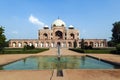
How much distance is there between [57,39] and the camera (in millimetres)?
84688

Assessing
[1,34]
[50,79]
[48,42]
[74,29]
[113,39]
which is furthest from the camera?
[74,29]

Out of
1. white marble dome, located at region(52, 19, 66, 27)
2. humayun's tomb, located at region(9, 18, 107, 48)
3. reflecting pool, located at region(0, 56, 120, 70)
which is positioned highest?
white marble dome, located at region(52, 19, 66, 27)

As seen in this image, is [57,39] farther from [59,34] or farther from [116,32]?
[116,32]

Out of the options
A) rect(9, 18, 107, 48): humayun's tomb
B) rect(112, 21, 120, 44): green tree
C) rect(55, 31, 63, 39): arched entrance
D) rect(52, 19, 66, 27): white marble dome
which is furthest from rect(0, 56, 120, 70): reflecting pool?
rect(55, 31, 63, 39): arched entrance

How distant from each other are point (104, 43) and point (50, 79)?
77.6 meters

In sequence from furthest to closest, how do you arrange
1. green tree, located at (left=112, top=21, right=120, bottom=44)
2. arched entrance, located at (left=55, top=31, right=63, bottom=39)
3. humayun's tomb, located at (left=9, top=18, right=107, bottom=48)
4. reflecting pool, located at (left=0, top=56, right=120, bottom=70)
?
arched entrance, located at (left=55, top=31, right=63, bottom=39) → humayun's tomb, located at (left=9, top=18, right=107, bottom=48) → green tree, located at (left=112, top=21, right=120, bottom=44) → reflecting pool, located at (left=0, top=56, right=120, bottom=70)

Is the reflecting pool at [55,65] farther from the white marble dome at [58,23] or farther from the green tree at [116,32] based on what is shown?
the white marble dome at [58,23]

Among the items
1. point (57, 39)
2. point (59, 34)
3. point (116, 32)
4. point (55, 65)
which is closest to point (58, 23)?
point (59, 34)

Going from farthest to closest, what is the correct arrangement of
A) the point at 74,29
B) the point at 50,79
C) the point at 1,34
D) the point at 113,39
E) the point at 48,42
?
1. the point at 74,29
2. the point at 48,42
3. the point at 113,39
4. the point at 1,34
5. the point at 50,79

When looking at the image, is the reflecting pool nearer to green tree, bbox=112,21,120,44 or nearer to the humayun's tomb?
green tree, bbox=112,21,120,44

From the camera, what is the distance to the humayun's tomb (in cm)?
8356

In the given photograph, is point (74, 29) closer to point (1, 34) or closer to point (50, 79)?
point (1, 34)

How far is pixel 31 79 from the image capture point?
986cm

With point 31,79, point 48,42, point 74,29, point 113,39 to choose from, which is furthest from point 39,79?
point 74,29
